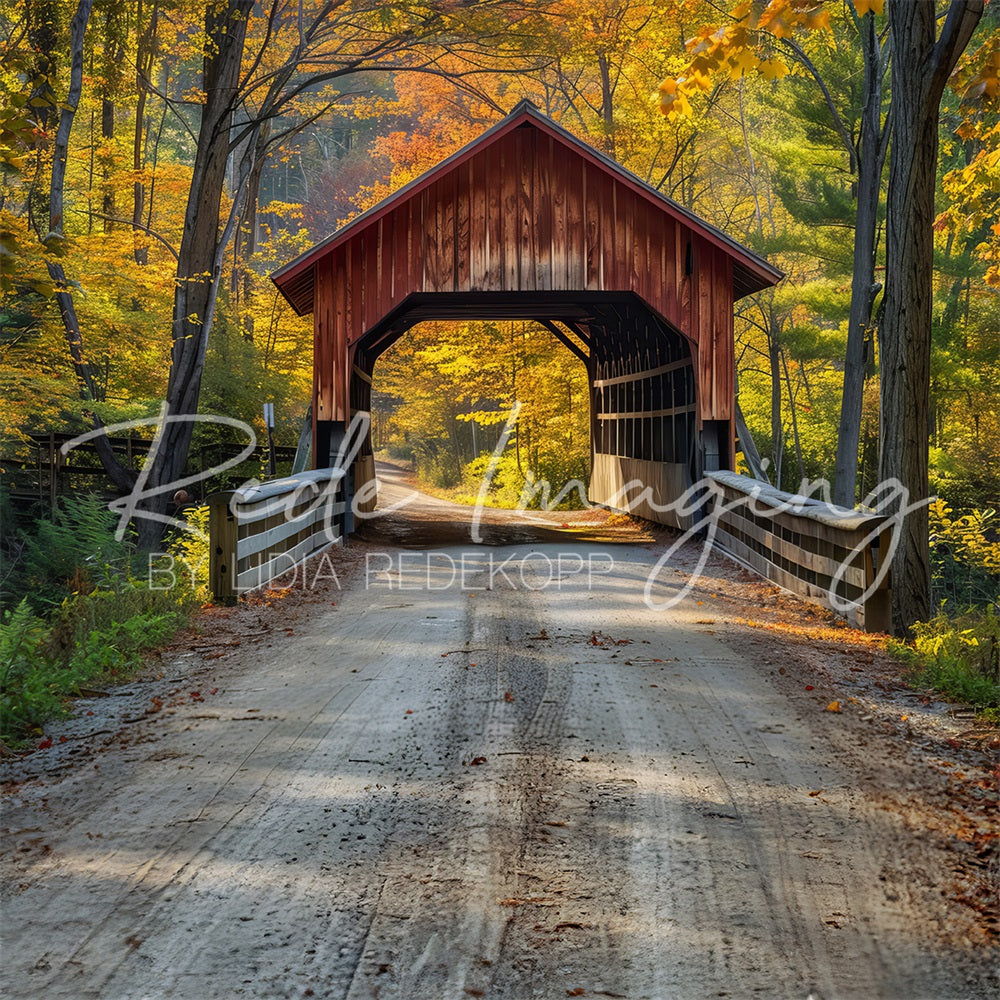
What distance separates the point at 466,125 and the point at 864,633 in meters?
28.4

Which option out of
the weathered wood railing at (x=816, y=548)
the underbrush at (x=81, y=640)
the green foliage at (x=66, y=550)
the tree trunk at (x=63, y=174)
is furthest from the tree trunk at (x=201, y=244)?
the weathered wood railing at (x=816, y=548)

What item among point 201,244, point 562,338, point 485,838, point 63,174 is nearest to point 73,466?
point 63,174

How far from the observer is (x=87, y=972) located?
294 centimetres

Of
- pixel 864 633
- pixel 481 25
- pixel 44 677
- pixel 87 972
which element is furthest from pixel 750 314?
pixel 87 972

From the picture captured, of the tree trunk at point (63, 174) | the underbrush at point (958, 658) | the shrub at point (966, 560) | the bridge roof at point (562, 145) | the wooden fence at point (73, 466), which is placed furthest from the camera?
the wooden fence at point (73, 466)

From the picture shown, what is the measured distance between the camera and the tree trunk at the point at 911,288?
7551mm

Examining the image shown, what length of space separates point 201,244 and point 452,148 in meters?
18.3

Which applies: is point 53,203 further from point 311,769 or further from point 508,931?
point 508,931

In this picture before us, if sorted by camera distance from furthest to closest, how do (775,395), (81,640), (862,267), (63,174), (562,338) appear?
(775,395) → (562,338) → (63,174) → (862,267) → (81,640)

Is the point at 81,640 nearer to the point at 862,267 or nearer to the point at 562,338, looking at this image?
the point at 862,267

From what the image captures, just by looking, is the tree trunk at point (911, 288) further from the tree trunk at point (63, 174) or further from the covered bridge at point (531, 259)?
the tree trunk at point (63, 174)

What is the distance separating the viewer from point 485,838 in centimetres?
382

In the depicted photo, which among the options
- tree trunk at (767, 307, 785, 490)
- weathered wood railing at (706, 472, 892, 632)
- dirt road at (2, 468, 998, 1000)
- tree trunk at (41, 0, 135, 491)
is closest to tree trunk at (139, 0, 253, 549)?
tree trunk at (41, 0, 135, 491)

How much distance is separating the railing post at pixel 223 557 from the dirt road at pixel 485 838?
2.25 meters
